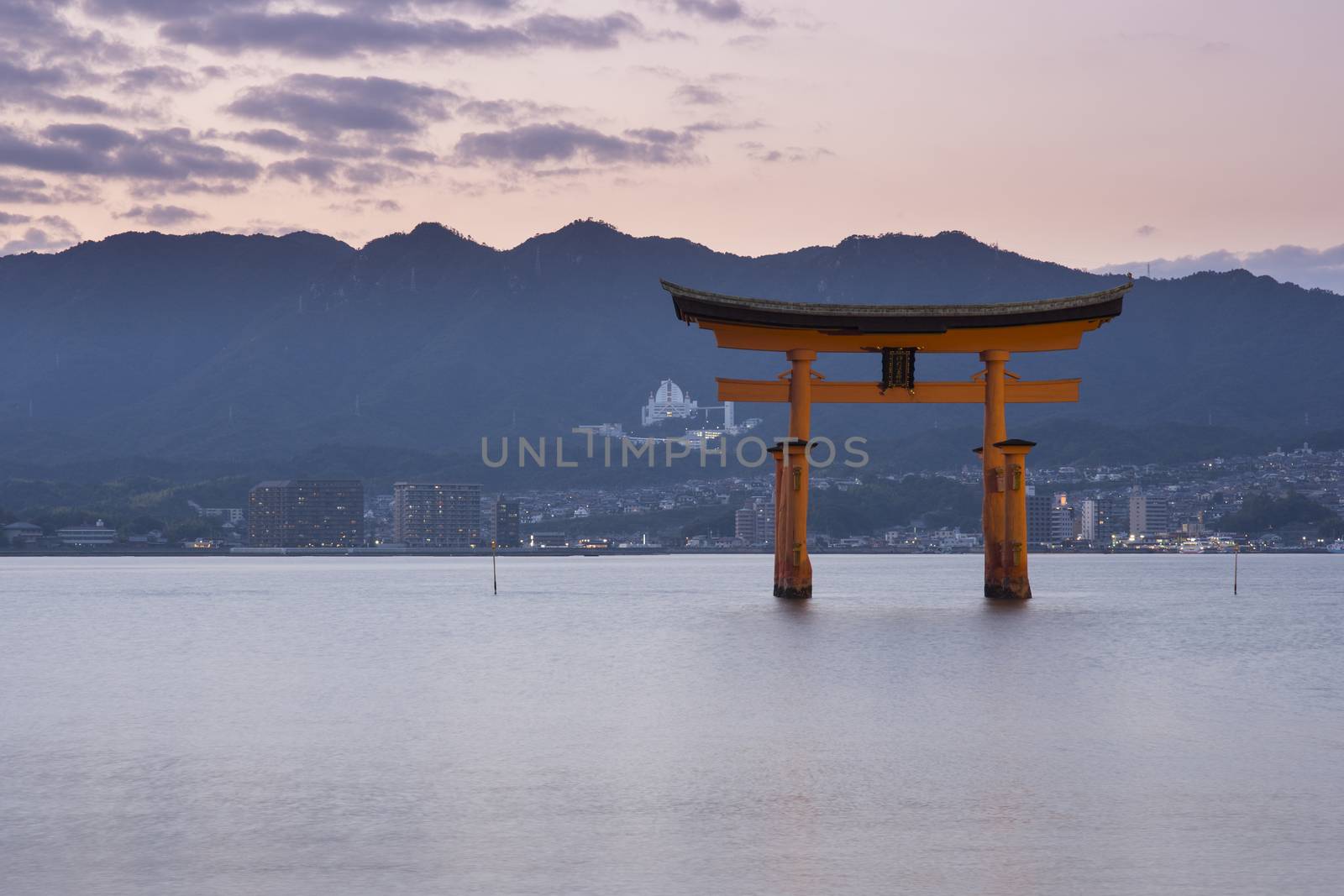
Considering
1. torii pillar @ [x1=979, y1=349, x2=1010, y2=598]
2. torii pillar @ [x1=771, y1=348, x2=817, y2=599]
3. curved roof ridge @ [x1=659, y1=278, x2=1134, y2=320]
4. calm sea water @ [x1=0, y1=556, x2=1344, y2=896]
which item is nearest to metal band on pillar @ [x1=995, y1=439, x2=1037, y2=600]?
torii pillar @ [x1=979, y1=349, x2=1010, y2=598]

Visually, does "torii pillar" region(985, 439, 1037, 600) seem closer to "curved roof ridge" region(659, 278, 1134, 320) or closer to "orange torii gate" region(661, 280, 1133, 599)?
"orange torii gate" region(661, 280, 1133, 599)

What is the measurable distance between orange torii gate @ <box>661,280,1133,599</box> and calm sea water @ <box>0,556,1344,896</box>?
4598 mm

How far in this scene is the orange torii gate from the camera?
52688 mm

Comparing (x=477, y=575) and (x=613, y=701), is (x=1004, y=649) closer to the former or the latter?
(x=613, y=701)

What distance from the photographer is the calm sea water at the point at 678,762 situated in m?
14.7

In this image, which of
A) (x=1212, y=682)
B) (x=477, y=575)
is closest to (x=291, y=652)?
(x=1212, y=682)

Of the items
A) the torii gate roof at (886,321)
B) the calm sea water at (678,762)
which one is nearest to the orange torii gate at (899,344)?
the torii gate roof at (886,321)

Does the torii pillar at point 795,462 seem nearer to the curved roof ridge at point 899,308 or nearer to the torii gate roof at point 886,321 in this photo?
the torii gate roof at point 886,321

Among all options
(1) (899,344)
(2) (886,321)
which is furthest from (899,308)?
(1) (899,344)

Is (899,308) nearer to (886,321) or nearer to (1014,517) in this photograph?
(886,321)

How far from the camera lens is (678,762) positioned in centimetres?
2194

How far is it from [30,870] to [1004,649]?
32.4 meters

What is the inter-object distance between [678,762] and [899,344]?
116 ft

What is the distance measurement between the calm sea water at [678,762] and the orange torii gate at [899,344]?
181 inches
